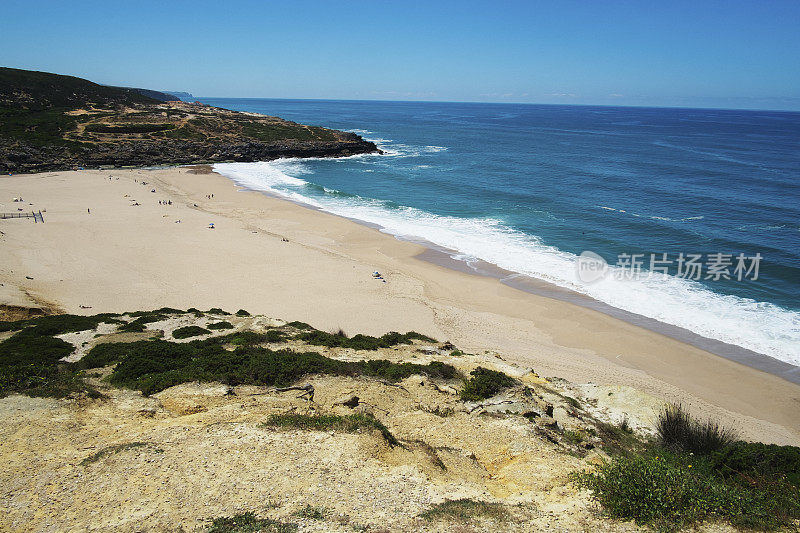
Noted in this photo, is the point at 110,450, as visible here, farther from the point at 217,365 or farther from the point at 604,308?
the point at 604,308

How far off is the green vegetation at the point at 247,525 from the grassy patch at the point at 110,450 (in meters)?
2.89

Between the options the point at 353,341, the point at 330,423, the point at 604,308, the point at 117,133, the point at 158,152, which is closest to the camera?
the point at 330,423

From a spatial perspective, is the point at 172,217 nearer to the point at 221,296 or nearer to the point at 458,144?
the point at 221,296

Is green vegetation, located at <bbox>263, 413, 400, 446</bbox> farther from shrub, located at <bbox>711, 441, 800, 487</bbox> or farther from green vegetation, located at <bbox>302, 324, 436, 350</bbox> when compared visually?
shrub, located at <bbox>711, 441, 800, 487</bbox>

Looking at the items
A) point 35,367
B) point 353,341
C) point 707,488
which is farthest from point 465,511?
point 35,367

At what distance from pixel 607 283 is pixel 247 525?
84.2ft

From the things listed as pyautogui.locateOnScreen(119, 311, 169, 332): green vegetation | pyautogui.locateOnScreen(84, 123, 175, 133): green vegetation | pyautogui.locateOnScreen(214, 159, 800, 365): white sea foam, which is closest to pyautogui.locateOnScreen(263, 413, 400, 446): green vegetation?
pyautogui.locateOnScreen(119, 311, 169, 332): green vegetation

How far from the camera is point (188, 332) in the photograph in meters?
16.1

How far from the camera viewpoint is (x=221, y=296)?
23484 mm

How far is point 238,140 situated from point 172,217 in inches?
1783

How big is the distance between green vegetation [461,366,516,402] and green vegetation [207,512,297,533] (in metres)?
6.67

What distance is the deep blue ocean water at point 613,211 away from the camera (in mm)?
24406

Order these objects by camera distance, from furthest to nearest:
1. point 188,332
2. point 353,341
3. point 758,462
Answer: point 353,341, point 188,332, point 758,462

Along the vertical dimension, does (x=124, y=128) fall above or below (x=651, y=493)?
above
